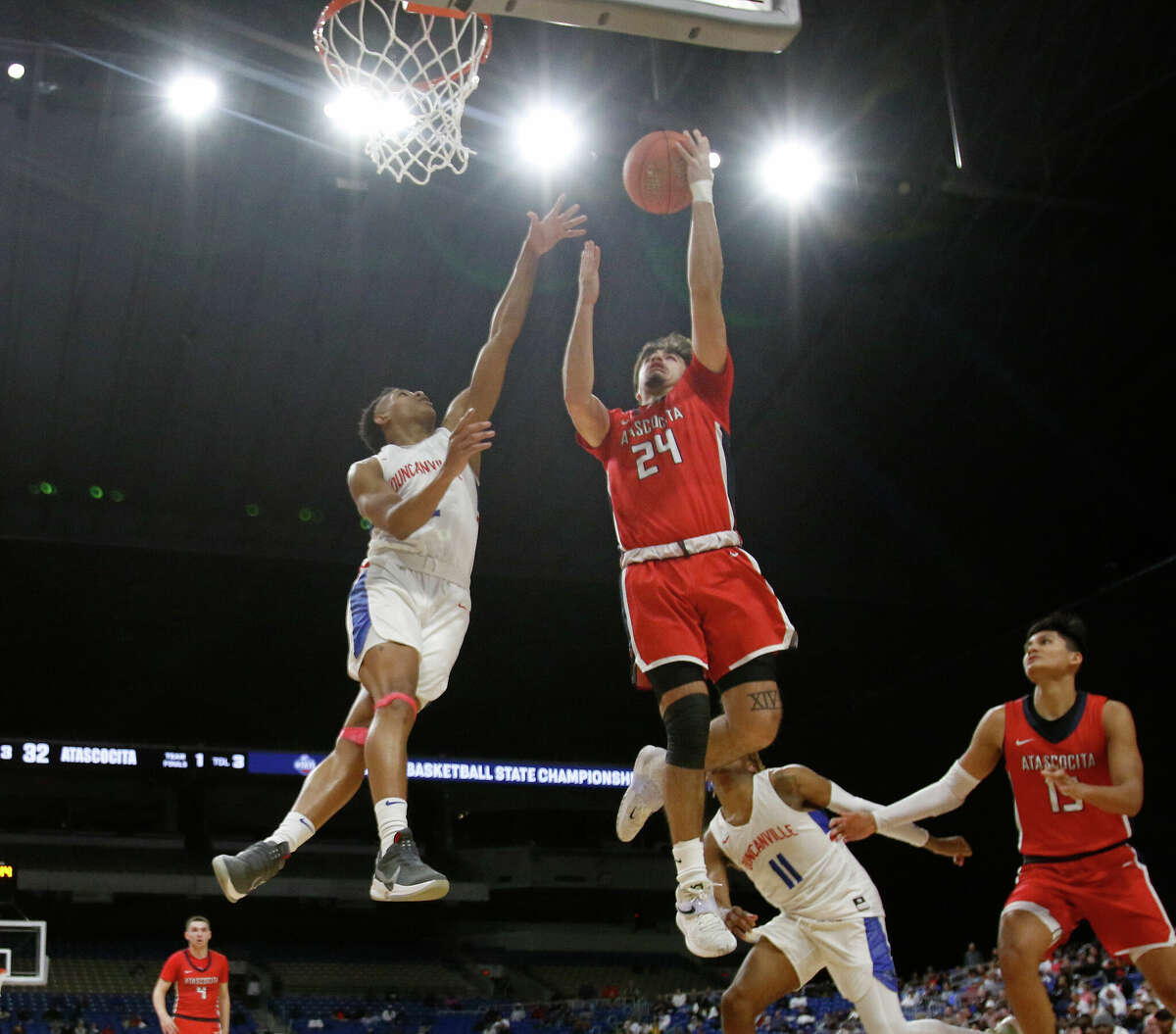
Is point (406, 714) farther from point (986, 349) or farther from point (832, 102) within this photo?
point (986, 349)

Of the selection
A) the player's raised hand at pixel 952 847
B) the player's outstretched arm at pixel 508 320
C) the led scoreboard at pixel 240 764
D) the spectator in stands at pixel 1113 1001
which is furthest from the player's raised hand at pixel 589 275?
the led scoreboard at pixel 240 764

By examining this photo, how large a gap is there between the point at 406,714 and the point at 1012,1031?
3244mm

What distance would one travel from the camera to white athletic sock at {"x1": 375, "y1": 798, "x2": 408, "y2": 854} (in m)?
5.05

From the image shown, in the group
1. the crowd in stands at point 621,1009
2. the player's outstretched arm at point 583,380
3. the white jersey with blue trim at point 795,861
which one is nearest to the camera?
the player's outstretched arm at point 583,380

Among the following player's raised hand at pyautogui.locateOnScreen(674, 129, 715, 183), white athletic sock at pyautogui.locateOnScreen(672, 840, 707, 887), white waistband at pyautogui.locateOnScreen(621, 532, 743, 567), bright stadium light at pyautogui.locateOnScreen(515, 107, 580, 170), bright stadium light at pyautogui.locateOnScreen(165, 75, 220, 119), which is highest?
bright stadium light at pyautogui.locateOnScreen(165, 75, 220, 119)

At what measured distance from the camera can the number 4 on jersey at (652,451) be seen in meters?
5.61

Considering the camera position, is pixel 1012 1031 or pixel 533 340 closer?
pixel 1012 1031

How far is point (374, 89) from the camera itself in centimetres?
752

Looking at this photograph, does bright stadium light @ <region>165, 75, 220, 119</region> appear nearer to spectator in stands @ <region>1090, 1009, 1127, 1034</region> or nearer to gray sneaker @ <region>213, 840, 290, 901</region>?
gray sneaker @ <region>213, 840, 290, 901</region>

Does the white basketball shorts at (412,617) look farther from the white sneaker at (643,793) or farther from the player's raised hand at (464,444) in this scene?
the white sneaker at (643,793)

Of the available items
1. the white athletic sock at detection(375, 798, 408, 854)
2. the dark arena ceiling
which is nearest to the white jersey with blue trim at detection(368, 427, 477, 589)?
the white athletic sock at detection(375, 798, 408, 854)

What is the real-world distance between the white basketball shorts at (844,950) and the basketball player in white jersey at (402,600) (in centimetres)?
240

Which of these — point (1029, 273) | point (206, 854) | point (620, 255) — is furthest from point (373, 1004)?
point (1029, 273)

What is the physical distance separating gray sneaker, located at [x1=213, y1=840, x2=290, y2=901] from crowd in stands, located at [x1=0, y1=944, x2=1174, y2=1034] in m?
9.33
